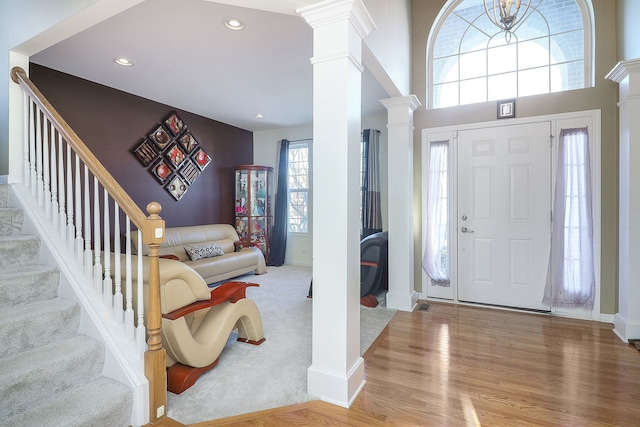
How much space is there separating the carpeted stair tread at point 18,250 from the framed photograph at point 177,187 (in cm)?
283

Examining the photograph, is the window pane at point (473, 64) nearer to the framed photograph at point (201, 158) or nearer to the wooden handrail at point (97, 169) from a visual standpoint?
the wooden handrail at point (97, 169)

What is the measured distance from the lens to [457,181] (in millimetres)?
3789

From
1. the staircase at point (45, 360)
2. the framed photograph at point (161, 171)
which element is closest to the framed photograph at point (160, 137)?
the framed photograph at point (161, 171)

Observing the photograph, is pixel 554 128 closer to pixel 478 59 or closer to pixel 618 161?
pixel 618 161

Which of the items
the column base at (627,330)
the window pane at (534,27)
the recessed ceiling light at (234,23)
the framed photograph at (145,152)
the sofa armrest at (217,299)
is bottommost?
the column base at (627,330)

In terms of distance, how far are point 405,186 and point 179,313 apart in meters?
2.62

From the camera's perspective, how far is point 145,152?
4.59m

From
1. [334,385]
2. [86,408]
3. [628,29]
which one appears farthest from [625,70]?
[86,408]

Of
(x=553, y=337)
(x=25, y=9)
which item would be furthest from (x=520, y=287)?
(x=25, y=9)

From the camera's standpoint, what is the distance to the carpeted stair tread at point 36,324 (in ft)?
5.33

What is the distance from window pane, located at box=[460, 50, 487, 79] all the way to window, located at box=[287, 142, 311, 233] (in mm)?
3113

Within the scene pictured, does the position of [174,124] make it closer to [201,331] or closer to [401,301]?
[201,331]

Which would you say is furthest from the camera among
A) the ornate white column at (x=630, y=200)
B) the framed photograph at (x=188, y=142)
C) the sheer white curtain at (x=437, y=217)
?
the framed photograph at (x=188, y=142)

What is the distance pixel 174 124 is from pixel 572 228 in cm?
536
